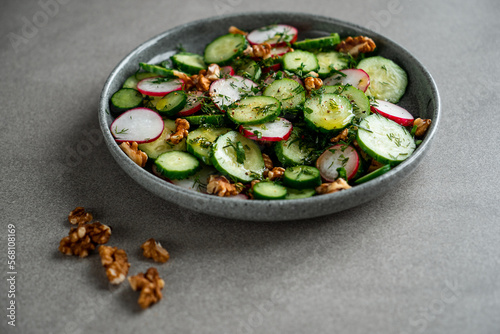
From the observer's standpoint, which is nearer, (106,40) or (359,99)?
(359,99)

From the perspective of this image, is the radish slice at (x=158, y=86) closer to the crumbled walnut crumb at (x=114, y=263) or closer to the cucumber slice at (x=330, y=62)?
the cucumber slice at (x=330, y=62)

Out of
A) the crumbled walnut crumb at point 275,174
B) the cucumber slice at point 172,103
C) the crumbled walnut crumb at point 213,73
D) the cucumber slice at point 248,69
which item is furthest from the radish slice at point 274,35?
the crumbled walnut crumb at point 275,174

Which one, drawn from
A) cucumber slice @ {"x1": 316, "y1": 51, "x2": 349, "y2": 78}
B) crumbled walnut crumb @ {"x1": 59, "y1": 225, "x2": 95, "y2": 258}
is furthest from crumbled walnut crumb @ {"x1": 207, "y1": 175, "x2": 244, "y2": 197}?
cucumber slice @ {"x1": 316, "y1": 51, "x2": 349, "y2": 78}

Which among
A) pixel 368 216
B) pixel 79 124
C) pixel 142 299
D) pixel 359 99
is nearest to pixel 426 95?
pixel 359 99

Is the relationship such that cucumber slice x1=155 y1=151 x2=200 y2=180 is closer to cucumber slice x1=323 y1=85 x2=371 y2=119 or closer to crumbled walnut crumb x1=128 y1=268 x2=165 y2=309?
crumbled walnut crumb x1=128 y1=268 x2=165 y2=309

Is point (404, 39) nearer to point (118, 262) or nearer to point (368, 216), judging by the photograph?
point (368, 216)

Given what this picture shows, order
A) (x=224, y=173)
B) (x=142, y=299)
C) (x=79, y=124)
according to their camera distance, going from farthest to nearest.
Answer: (x=79, y=124) < (x=224, y=173) < (x=142, y=299)

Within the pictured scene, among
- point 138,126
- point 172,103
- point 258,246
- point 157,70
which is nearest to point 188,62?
point 157,70
